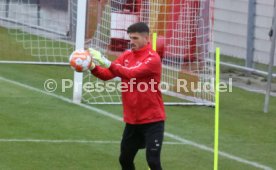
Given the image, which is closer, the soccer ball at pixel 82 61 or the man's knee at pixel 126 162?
the soccer ball at pixel 82 61

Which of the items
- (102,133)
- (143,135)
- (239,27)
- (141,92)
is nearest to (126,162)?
(143,135)

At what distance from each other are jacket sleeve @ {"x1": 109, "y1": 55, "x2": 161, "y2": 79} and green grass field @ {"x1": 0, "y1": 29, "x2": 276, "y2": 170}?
195cm

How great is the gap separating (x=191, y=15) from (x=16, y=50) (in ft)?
18.6

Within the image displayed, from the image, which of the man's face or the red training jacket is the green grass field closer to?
the red training jacket

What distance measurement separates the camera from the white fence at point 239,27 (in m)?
20.1

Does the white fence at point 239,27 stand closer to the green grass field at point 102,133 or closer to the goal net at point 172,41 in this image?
the green grass field at point 102,133

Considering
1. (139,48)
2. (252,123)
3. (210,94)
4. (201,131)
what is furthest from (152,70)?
(210,94)

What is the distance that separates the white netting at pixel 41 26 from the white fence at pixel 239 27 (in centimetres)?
368

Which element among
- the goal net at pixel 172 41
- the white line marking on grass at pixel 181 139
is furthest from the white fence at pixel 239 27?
the white line marking on grass at pixel 181 139

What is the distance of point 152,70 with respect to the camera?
9.65m

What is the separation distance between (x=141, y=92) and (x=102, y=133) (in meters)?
3.51

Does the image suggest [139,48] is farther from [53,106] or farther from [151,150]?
[53,106]

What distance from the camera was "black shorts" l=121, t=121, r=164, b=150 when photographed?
966cm

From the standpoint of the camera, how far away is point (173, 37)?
16.2m
